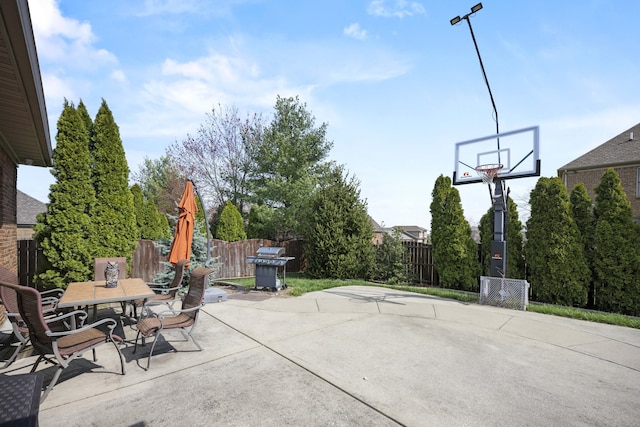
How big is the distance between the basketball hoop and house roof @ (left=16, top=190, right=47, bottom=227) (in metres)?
26.4

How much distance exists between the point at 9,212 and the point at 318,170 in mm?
14453

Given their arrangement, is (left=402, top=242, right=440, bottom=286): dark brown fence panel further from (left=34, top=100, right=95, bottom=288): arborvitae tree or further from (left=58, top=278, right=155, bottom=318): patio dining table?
(left=34, top=100, right=95, bottom=288): arborvitae tree

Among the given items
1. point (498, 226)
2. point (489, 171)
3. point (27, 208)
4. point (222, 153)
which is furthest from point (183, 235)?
point (27, 208)

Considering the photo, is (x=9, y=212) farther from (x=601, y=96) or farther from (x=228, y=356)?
(x=601, y=96)

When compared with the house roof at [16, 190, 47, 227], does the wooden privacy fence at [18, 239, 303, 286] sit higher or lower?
lower

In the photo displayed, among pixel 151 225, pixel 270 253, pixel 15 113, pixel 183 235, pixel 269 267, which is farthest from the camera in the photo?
pixel 151 225

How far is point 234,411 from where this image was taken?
9.07 ft

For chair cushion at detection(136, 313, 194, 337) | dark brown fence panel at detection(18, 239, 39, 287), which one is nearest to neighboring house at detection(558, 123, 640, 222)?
chair cushion at detection(136, 313, 194, 337)

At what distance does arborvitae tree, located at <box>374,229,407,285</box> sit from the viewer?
11.2 metres

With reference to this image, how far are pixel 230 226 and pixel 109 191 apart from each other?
8.74 m

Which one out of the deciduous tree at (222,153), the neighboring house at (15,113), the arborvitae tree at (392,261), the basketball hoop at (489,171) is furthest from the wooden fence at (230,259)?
the deciduous tree at (222,153)

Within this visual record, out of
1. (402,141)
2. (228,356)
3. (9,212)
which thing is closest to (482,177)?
(402,141)

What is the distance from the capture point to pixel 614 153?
15367mm

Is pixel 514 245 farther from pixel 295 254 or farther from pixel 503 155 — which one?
pixel 295 254
